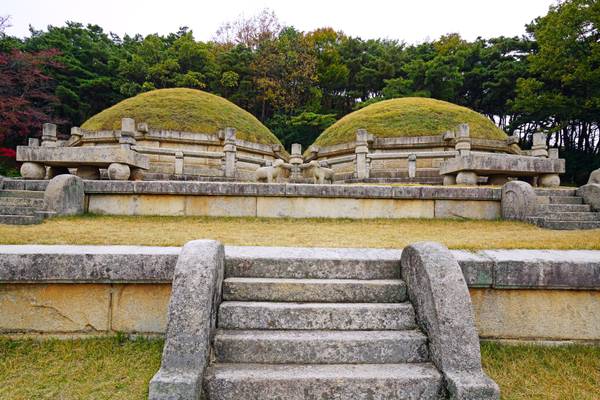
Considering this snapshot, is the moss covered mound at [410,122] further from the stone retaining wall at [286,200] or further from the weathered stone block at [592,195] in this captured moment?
the stone retaining wall at [286,200]

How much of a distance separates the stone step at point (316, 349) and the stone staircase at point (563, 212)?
4.26 meters

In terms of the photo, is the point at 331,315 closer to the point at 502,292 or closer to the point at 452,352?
the point at 452,352

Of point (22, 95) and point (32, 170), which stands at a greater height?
point (22, 95)

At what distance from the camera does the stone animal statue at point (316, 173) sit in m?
8.69

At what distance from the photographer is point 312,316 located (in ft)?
7.54

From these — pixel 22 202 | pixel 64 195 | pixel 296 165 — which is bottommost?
pixel 22 202

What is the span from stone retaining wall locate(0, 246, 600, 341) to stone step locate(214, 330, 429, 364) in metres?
0.61

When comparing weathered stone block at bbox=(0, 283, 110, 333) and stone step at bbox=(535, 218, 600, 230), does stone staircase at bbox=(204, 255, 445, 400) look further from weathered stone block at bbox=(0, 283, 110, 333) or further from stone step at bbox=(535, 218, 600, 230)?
stone step at bbox=(535, 218, 600, 230)

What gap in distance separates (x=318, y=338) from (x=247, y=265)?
78 cm

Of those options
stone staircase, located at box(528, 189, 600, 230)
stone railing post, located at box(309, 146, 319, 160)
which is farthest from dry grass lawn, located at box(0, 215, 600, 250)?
stone railing post, located at box(309, 146, 319, 160)

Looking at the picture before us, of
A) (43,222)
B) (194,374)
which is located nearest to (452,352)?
(194,374)

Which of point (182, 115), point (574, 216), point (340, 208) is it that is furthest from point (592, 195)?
point (182, 115)

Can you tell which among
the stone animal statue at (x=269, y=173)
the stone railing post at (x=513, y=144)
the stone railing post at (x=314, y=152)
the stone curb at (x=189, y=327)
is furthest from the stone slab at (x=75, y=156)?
the stone railing post at (x=513, y=144)

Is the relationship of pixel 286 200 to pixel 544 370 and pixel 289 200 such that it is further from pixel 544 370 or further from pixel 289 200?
pixel 544 370
